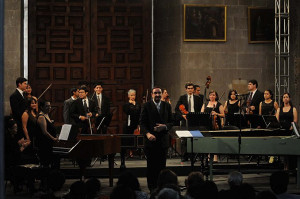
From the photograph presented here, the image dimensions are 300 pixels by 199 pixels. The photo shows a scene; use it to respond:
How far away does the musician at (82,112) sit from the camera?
13586 mm

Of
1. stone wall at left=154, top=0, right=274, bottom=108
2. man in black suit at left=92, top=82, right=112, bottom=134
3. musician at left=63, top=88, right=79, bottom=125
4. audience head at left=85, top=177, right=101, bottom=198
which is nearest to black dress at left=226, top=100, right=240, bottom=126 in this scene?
stone wall at left=154, top=0, right=274, bottom=108

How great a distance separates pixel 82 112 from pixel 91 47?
4251 millimetres

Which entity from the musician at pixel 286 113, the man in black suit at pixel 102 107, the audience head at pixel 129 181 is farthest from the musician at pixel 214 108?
the audience head at pixel 129 181

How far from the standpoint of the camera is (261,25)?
1767 centimetres

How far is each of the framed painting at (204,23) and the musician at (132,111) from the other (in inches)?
136

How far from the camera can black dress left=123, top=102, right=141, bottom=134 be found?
47.8 ft

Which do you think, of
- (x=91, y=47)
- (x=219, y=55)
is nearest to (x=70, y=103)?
(x=91, y=47)

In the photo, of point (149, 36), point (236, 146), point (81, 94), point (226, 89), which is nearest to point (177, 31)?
point (149, 36)

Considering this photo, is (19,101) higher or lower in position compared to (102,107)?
higher

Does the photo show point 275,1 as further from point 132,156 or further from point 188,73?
point 132,156

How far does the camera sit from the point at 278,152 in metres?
11.1

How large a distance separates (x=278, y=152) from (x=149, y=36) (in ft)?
25.0

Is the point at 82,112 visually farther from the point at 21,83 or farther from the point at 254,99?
the point at 254,99

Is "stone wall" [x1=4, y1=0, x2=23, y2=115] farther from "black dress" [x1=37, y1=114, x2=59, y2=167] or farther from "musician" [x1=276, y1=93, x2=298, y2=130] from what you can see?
"musician" [x1=276, y1=93, x2=298, y2=130]
